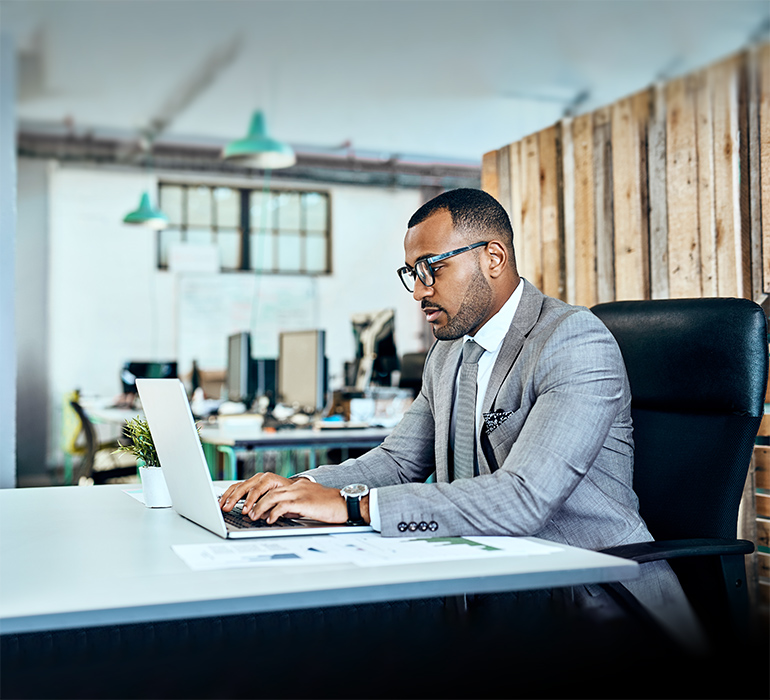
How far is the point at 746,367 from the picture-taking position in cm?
167

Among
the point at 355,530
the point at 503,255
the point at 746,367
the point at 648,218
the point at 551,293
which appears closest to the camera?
the point at 355,530

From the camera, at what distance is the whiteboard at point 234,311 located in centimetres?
1006

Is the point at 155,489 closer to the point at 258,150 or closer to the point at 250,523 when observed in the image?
the point at 250,523

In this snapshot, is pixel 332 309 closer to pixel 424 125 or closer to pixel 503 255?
pixel 424 125

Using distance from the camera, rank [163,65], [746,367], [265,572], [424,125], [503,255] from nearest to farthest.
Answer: [265,572] → [746,367] → [503,255] → [163,65] → [424,125]

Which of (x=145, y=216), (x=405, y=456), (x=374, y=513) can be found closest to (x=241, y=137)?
(x=145, y=216)

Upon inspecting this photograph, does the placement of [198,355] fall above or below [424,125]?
below

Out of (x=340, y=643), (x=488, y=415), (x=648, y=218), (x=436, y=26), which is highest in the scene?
(x=436, y=26)

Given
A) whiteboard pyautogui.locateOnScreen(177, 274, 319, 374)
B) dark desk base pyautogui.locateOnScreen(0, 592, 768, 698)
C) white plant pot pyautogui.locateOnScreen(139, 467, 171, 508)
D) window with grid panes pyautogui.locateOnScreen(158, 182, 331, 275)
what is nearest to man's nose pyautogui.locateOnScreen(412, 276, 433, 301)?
white plant pot pyautogui.locateOnScreen(139, 467, 171, 508)

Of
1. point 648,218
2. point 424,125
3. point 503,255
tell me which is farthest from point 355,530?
point 424,125

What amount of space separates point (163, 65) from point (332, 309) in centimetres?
476

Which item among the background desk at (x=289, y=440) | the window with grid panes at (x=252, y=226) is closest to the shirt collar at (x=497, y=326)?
the background desk at (x=289, y=440)

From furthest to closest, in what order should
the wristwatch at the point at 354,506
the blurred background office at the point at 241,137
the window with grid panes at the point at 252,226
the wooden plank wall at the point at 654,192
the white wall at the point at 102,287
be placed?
1. the window with grid panes at the point at 252,226
2. the white wall at the point at 102,287
3. the blurred background office at the point at 241,137
4. the wooden plank wall at the point at 654,192
5. the wristwatch at the point at 354,506

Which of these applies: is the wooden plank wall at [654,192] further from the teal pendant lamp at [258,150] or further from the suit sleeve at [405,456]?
the teal pendant lamp at [258,150]
